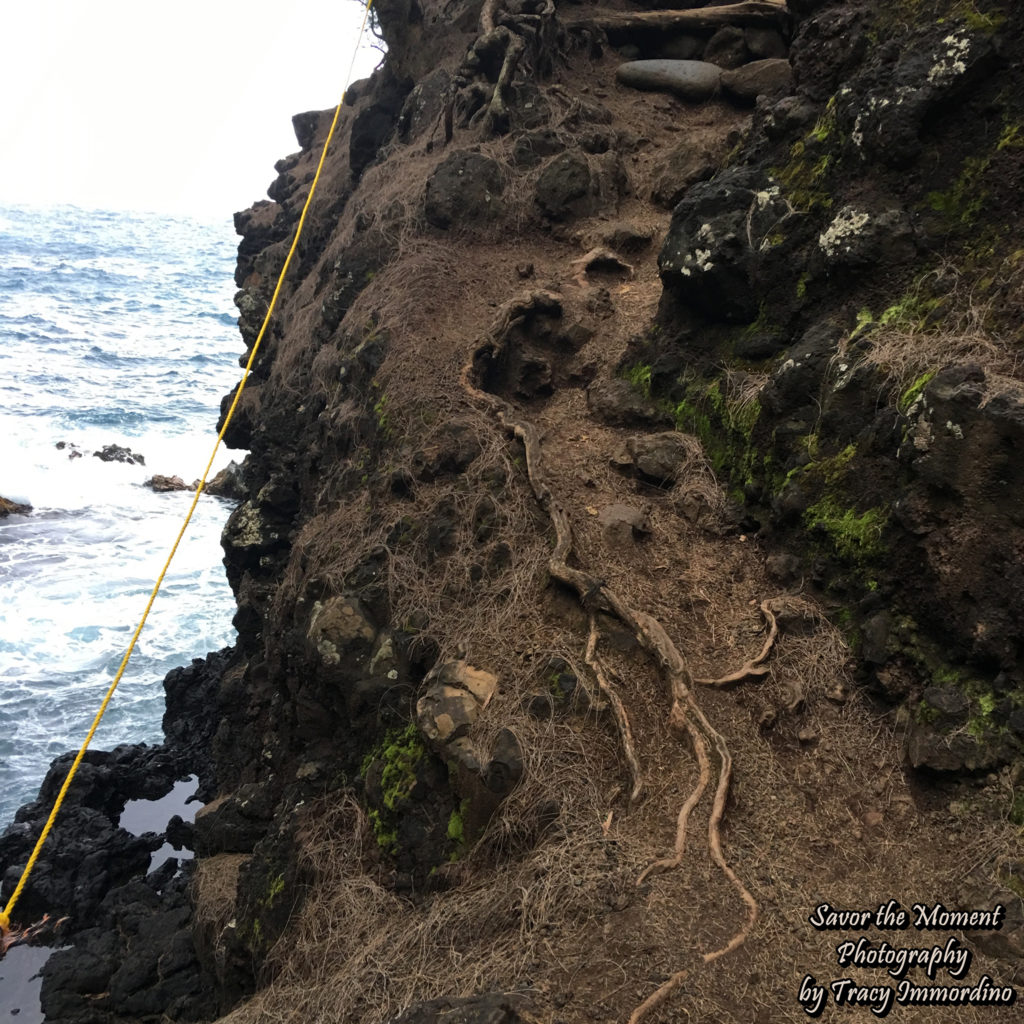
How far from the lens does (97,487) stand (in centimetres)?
2128

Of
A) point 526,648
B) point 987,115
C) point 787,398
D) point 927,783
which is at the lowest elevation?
point 526,648

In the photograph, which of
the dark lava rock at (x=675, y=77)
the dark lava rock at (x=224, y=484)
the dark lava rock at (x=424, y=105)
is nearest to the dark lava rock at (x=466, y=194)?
the dark lava rock at (x=424, y=105)

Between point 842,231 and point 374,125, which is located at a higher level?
point 374,125

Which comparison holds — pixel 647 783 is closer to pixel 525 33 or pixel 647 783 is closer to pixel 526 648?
pixel 526 648

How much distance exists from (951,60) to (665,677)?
13.3 ft

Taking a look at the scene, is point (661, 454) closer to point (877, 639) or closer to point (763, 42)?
point (877, 639)

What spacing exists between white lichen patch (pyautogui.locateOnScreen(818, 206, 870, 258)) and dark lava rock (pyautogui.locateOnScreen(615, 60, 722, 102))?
19.5 ft

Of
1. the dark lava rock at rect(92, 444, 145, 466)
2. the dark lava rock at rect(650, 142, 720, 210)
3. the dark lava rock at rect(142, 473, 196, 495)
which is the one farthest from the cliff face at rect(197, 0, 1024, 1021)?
the dark lava rock at rect(92, 444, 145, 466)

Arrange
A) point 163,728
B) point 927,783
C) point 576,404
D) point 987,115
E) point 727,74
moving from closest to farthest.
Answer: point 927,783
point 987,115
point 576,404
point 727,74
point 163,728

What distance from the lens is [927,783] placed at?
383 centimetres

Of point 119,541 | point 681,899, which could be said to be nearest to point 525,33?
point 681,899

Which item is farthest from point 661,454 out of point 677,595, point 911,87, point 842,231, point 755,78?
point 755,78

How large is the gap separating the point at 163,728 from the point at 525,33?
1083 centimetres

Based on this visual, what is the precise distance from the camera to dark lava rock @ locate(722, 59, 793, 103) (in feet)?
30.3
